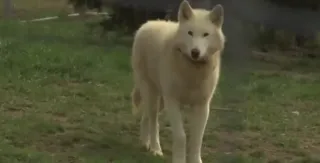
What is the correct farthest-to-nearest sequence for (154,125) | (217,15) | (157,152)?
(154,125)
(157,152)
(217,15)

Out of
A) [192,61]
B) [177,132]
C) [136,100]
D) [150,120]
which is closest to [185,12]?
[192,61]

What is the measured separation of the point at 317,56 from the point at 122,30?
7.41ft

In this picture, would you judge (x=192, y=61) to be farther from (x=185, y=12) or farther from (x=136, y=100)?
(x=136, y=100)

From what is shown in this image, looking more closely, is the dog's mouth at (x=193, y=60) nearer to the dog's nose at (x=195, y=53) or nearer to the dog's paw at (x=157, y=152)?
the dog's nose at (x=195, y=53)

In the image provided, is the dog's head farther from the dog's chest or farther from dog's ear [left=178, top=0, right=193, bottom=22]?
the dog's chest

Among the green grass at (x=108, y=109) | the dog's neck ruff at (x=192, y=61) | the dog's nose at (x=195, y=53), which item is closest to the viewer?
the dog's nose at (x=195, y=53)

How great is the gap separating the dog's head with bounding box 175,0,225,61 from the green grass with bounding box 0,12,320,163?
0.75ft

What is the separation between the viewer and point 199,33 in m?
3.86

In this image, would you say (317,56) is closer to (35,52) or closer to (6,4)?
(35,52)

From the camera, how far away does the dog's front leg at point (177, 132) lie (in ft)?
13.8

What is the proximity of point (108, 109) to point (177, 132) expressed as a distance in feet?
4.85

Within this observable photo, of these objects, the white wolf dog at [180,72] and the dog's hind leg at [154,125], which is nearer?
the white wolf dog at [180,72]

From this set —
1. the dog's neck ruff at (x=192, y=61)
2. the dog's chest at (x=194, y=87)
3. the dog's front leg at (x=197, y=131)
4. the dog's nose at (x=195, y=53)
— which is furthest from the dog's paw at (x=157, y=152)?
the dog's nose at (x=195, y=53)

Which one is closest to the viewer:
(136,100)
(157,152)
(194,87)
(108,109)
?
(194,87)
